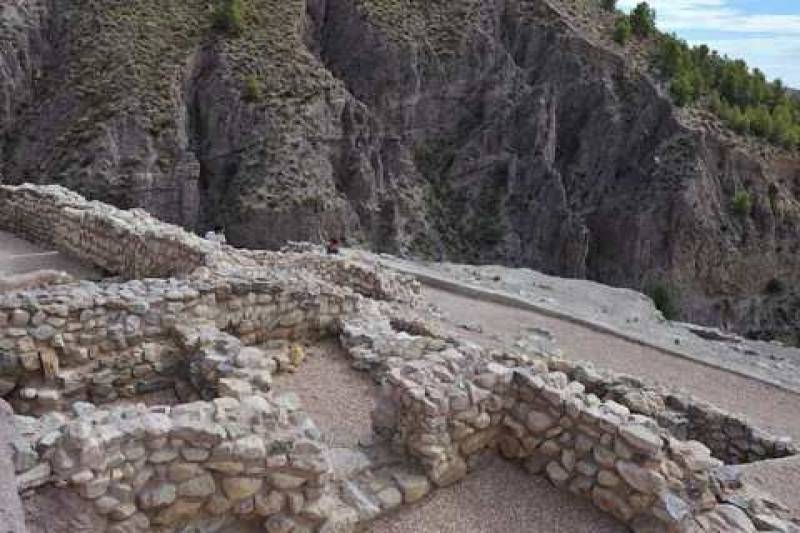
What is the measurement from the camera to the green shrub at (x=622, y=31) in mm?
65812

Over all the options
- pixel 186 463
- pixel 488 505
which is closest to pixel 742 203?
pixel 488 505

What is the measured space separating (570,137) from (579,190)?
16.5 feet

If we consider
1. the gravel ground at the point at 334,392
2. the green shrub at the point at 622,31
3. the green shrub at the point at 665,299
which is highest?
the green shrub at the point at 622,31

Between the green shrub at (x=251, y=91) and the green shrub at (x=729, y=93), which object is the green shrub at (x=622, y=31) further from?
the green shrub at (x=251, y=91)

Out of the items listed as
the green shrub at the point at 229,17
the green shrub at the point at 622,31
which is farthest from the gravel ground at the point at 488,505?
the green shrub at the point at 622,31

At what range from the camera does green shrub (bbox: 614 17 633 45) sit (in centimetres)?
6581

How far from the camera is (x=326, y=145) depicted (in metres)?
46.2

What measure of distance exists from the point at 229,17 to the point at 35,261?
3289 cm

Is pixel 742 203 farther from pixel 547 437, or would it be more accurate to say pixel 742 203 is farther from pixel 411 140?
pixel 547 437

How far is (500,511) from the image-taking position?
736 cm

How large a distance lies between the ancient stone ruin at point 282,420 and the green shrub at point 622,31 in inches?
2381

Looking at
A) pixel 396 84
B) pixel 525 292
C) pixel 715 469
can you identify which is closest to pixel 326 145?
pixel 396 84

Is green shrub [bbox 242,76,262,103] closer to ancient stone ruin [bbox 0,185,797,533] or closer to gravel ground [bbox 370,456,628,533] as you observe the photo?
ancient stone ruin [bbox 0,185,797,533]

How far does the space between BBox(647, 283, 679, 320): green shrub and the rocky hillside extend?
64 cm
